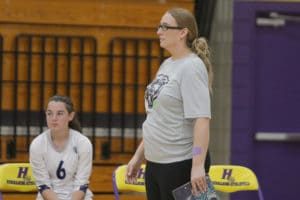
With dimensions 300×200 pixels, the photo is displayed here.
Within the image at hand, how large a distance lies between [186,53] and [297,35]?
3710mm

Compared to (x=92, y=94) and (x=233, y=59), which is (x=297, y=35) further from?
(x=92, y=94)

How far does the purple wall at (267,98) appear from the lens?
24.8 ft

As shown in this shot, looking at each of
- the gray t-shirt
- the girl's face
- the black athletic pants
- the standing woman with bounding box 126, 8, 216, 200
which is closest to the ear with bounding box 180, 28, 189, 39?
the standing woman with bounding box 126, 8, 216, 200

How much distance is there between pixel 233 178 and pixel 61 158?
1331 mm

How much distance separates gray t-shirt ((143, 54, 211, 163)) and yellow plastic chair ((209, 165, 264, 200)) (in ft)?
6.38

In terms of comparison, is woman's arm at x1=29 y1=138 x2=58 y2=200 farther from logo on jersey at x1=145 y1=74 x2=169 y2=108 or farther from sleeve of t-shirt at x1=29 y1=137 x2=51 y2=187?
logo on jersey at x1=145 y1=74 x2=169 y2=108

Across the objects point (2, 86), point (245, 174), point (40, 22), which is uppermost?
point (40, 22)

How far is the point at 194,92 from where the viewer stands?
412cm

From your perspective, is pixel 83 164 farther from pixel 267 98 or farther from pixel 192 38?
pixel 267 98

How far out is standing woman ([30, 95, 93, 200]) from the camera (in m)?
5.59

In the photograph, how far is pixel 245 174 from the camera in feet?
20.0

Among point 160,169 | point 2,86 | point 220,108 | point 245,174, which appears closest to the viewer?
point 160,169

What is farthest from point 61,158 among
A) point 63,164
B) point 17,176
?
point 17,176

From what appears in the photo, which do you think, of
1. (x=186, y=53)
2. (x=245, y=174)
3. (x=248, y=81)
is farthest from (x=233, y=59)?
(x=186, y=53)
